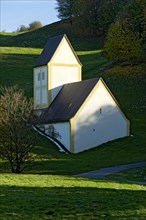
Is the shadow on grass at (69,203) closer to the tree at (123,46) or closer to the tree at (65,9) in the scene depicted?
the tree at (123,46)

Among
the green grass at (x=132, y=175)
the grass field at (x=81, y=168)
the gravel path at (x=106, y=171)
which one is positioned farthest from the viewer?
the gravel path at (x=106, y=171)

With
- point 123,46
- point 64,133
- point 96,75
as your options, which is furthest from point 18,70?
point 64,133

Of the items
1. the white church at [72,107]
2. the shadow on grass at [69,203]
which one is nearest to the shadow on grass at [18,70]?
the white church at [72,107]

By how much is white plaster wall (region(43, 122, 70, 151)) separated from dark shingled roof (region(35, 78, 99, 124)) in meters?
0.41

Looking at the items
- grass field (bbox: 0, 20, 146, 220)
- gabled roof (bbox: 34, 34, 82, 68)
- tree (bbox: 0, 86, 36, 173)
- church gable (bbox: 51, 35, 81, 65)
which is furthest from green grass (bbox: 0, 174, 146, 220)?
gabled roof (bbox: 34, 34, 82, 68)

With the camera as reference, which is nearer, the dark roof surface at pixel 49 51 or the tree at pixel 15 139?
the tree at pixel 15 139

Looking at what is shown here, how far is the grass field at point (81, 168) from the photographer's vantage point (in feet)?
42.3

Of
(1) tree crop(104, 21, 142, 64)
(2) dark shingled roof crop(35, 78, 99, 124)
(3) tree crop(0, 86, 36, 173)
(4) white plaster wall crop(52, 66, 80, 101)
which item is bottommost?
(3) tree crop(0, 86, 36, 173)

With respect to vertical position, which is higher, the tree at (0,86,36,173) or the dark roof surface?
the dark roof surface

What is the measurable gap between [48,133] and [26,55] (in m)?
44.7

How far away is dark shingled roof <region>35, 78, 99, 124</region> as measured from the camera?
4306 centimetres

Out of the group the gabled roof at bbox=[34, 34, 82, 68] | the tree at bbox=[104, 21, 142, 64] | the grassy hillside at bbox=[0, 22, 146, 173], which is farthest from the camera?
the tree at bbox=[104, 21, 142, 64]

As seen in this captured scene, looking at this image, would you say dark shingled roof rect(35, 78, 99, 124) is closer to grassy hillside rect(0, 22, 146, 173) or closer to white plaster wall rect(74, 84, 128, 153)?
white plaster wall rect(74, 84, 128, 153)

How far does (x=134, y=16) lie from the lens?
73.8 m
